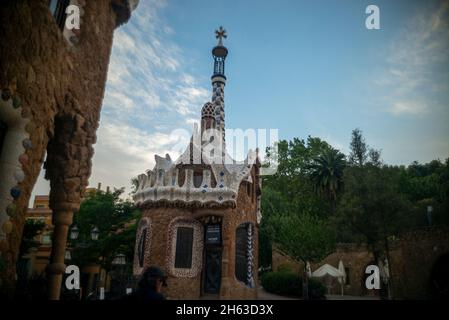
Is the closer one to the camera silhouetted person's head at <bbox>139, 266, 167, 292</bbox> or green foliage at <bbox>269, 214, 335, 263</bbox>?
silhouetted person's head at <bbox>139, 266, 167, 292</bbox>

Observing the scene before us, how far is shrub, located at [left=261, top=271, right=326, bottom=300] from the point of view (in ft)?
65.0

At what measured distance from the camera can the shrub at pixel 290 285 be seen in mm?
19797

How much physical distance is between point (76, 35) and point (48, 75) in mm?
1453

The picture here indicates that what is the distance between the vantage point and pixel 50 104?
502cm

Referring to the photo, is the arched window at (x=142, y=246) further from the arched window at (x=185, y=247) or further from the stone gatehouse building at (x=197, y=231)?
the arched window at (x=185, y=247)

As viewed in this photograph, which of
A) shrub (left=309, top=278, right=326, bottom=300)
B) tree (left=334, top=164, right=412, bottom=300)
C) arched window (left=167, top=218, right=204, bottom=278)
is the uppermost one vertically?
tree (left=334, top=164, right=412, bottom=300)

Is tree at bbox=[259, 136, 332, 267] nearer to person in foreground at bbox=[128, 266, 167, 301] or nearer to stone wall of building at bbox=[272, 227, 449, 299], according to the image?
stone wall of building at bbox=[272, 227, 449, 299]

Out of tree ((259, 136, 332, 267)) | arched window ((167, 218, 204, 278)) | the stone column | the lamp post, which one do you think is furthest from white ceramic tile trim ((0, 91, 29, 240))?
tree ((259, 136, 332, 267))

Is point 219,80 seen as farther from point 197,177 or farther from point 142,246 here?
point 142,246

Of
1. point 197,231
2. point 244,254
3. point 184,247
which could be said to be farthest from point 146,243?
point 244,254

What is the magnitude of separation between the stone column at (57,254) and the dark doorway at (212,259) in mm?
10022

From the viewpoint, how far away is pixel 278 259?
88.8 ft

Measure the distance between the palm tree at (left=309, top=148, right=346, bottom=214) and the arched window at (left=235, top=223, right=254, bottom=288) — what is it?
66.8ft

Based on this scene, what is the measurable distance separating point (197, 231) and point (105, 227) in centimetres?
770
